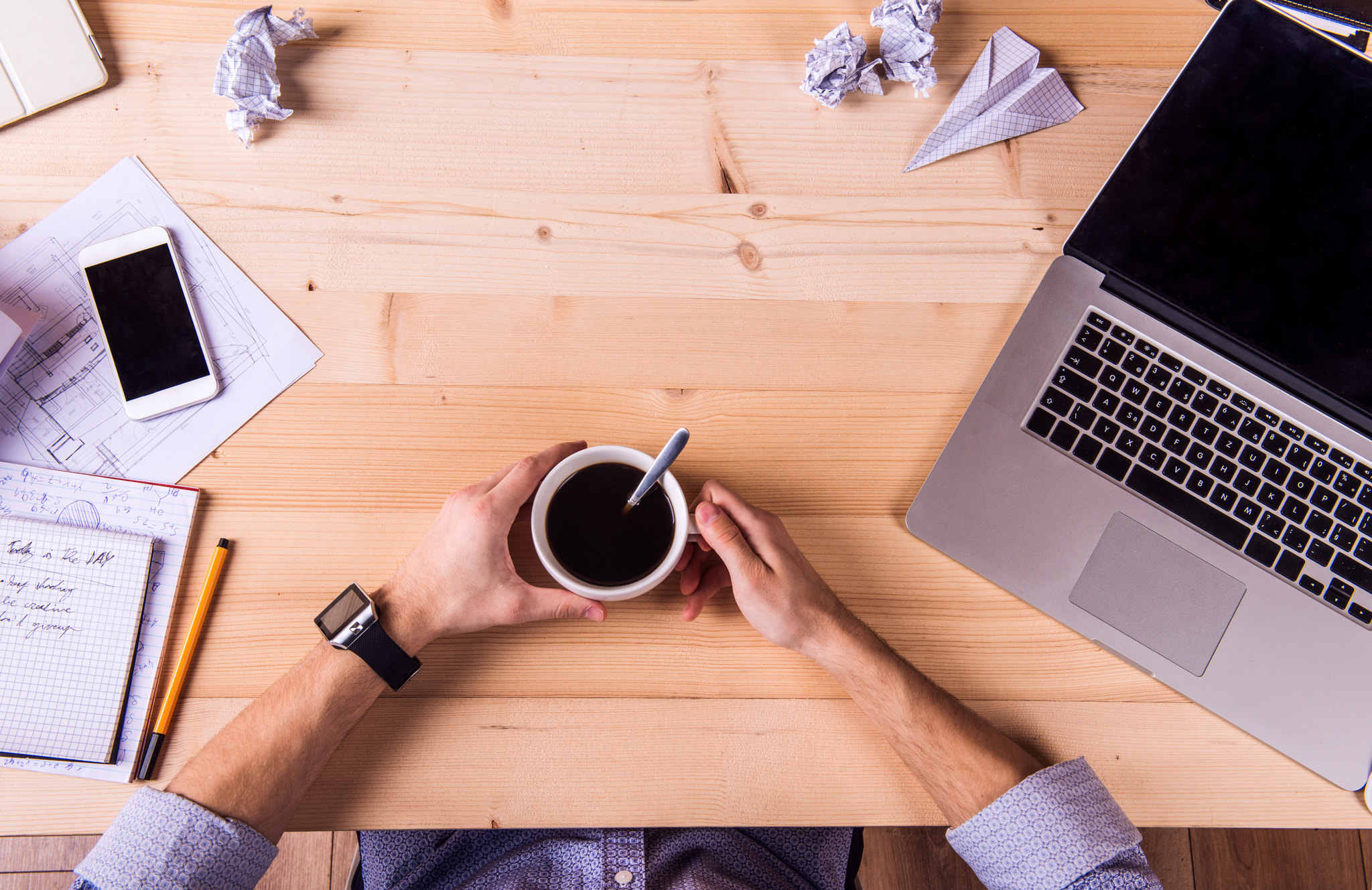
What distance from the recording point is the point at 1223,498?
0.74 metres

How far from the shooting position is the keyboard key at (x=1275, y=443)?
2.45ft

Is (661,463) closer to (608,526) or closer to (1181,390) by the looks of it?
(608,526)

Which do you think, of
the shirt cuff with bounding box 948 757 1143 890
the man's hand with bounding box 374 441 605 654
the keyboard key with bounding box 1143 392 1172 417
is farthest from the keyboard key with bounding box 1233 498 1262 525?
the man's hand with bounding box 374 441 605 654

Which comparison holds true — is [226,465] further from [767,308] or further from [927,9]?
[927,9]

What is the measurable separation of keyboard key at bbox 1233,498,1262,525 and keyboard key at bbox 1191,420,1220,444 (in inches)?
2.7

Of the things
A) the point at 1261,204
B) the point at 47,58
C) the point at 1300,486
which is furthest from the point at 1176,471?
the point at 47,58

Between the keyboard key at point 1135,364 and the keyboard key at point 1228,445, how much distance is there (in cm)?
10

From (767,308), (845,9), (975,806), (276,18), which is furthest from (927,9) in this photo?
(975,806)

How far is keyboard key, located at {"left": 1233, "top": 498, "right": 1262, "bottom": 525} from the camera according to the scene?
73 centimetres

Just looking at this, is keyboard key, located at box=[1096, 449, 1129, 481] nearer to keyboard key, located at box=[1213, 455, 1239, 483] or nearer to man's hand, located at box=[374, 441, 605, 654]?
keyboard key, located at box=[1213, 455, 1239, 483]

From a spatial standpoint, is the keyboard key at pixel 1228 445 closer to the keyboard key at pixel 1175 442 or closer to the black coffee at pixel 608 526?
the keyboard key at pixel 1175 442

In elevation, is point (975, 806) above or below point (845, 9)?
below

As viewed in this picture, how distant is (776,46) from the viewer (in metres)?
0.83

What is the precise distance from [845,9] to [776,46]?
0.32 feet
